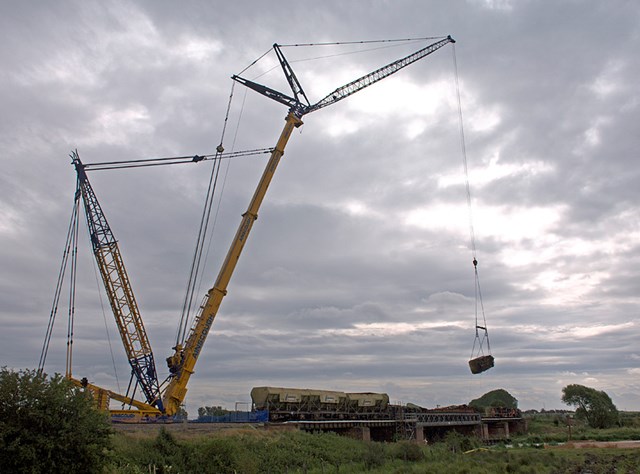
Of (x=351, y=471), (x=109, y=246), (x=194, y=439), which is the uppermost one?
(x=109, y=246)

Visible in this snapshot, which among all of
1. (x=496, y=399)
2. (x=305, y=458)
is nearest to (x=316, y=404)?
(x=305, y=458)

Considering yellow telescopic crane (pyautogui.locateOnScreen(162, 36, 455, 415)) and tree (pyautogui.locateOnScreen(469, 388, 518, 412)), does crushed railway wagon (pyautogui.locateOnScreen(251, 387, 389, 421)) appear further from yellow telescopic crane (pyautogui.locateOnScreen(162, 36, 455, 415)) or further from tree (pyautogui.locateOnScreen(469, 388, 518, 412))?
tree (pyautogui.locateOnScreen(469, 388, 518, 412))

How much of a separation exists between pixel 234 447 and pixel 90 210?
97.3 ft

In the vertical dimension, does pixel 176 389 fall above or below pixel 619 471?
above

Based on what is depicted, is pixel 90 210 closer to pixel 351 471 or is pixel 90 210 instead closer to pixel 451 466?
pixel 351 471

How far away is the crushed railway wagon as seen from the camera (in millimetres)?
53406

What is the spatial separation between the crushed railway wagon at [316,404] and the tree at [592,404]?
59.1 meters

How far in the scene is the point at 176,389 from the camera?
47812 millimetres

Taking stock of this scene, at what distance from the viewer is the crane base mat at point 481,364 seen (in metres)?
32.4

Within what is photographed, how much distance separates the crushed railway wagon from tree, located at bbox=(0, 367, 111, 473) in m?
31.7

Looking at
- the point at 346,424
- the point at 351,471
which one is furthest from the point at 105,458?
the point at 346,424

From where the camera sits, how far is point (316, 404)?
190 ft

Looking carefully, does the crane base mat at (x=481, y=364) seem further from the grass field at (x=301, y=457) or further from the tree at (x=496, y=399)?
the tree at (x=496, y=399)

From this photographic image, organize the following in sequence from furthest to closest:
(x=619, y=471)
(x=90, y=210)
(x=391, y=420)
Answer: (x=391, y=420)
(x=90, y=210)
(x=619, y=471)
